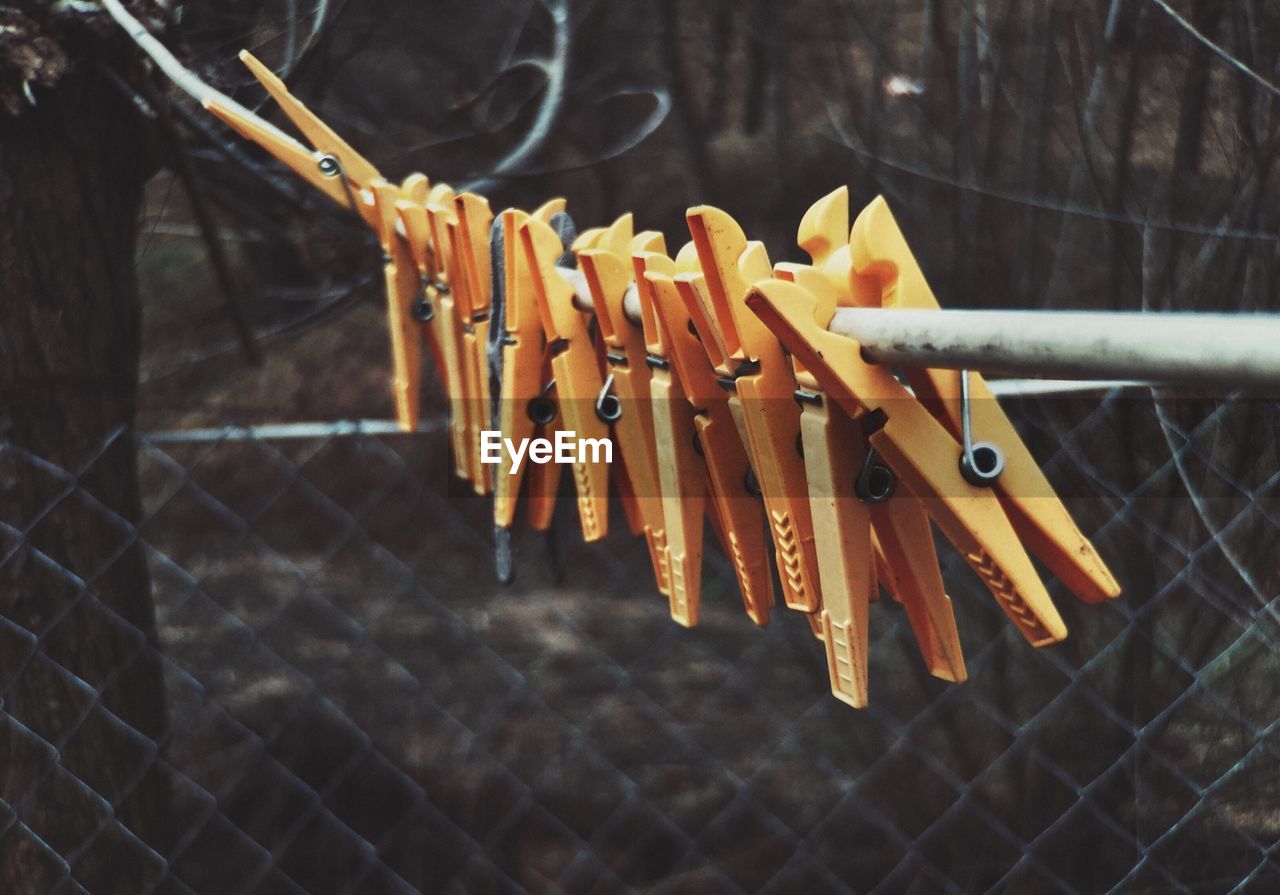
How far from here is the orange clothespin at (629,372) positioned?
2.72 ft

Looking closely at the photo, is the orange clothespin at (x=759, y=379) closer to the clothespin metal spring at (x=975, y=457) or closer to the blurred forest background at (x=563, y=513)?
the clothespin metal spring at (x=975, y=457)

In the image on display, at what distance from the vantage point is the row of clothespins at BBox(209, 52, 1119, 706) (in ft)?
1.92

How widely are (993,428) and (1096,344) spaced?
14cm

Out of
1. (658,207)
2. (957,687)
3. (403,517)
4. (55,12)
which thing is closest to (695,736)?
(957,687)

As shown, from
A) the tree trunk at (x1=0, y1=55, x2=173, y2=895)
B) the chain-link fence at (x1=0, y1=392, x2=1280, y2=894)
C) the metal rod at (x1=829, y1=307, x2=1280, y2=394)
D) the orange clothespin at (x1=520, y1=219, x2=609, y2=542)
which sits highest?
the metal rod at (x1=829, y1=307, x2=1280, y2=394)

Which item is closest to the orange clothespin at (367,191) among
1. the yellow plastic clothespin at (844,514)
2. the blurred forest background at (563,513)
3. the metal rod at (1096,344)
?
the blurred forest background at (563,513)

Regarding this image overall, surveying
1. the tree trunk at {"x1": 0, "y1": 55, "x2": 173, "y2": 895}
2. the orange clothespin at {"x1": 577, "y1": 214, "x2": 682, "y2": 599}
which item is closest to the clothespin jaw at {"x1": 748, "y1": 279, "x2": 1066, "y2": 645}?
the orange clothespin at {"x1": 577, "y1": 214, "x2": 682, "y2": 599}

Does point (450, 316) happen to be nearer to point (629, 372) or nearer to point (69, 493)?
point (629, 372)

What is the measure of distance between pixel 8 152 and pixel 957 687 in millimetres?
1544

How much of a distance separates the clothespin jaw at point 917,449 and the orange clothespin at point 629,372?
0.82 ft

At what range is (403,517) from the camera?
2.74 meters

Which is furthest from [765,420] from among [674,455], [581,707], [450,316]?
[581,707]

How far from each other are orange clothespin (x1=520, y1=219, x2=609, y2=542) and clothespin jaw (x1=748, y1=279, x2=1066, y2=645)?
0.34m

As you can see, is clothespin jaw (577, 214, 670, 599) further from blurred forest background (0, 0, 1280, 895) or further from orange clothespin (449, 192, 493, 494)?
blurred forest background (0, 0, 1280, 895)
